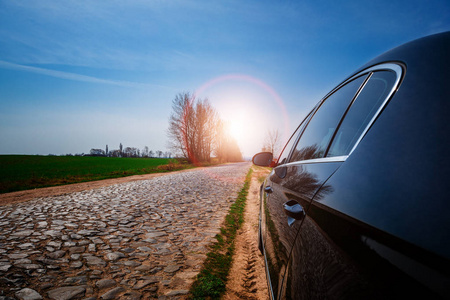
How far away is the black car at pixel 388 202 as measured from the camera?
0.50 m

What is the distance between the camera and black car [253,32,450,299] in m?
0.50

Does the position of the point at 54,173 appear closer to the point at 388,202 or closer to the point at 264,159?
the point at 264,159

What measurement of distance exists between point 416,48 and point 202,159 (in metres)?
40.5

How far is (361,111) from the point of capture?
1287mm

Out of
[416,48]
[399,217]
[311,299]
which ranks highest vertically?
[416,48]

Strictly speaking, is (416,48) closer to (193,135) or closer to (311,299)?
(311,299)

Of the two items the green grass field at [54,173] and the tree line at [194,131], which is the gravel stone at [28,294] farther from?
the tree line at [194,131]

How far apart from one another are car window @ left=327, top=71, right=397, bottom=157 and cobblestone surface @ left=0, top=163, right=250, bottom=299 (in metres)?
2.31

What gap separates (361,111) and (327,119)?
63cm

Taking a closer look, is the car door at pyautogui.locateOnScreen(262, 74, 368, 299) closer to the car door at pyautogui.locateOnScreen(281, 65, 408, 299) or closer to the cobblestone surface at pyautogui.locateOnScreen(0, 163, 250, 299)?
the car door at pyautogui.locateOnScreen(281, 65, 408, 299)

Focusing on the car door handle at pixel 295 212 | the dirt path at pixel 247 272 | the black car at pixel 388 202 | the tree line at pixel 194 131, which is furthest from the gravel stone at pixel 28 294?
the tree line at pixel 194 131

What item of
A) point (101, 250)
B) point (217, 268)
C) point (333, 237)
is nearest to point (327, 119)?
point (333, 237)

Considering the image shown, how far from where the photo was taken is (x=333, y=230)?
0.83 meters

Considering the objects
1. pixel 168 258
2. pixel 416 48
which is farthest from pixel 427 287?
pixel 168 258
